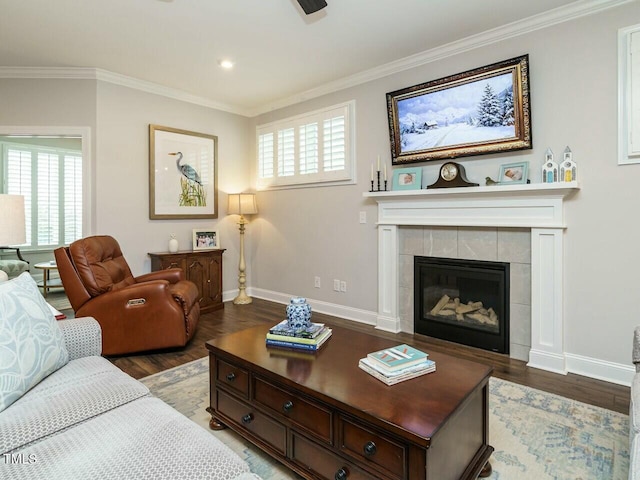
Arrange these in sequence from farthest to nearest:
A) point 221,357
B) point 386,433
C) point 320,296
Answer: point 320,296 → point 221,357 → point 386,433

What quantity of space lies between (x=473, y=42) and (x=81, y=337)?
11.6ft

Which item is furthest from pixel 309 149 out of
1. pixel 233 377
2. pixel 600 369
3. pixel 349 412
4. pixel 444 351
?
pixel 349 412

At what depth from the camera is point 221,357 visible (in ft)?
6.21

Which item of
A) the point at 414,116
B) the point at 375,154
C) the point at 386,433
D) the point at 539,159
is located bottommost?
the point at 386,433

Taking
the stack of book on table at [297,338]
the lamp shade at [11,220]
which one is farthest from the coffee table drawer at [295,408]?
the lamp shade at [11,220]

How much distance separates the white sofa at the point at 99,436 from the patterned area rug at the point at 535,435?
633 mm

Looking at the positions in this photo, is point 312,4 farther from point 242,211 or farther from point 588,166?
point 242,211

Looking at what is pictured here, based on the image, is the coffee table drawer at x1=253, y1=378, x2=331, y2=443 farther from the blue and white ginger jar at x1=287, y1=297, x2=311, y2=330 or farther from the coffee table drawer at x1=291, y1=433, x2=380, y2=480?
the blue and white ginger jar at x1=287, y1=297, x2=311, y2=330

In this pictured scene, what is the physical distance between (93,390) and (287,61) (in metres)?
3.23

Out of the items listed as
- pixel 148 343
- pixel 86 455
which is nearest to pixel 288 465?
pixel 86 455

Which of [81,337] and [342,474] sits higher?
[81,337]

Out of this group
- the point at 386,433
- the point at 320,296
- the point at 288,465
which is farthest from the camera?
the point at 320,296

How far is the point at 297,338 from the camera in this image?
1894mm

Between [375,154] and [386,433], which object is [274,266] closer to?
[375,154]
